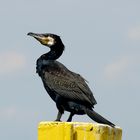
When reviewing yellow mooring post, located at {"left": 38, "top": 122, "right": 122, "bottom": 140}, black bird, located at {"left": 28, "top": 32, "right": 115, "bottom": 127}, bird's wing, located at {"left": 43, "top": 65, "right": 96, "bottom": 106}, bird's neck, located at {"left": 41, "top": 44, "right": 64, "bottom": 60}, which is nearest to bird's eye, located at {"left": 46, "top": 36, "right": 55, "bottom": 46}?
black bird, located at {"left": 28, "top": 32, "right": 115, "bottom": 127}

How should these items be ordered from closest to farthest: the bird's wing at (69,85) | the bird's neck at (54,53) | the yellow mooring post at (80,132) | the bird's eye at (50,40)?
1. the yellow mooring post at (80,132)
2. the bird's wing at (69,85)
3. the bird's eye at (50,40)
4. the bird's neck at (54,53)

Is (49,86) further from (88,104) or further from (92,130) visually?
(92,130)

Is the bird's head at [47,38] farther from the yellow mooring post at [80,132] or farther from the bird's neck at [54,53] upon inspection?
the yellow mooring post at [80,132]

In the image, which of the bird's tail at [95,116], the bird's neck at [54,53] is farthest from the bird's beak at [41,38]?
the bird's tail at [95,116]

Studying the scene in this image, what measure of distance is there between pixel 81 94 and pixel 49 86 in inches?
34.3

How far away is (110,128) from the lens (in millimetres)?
5914

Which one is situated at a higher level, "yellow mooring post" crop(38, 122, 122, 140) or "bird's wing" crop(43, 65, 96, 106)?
"bird's wing" crop(43, 65, 96, 106)

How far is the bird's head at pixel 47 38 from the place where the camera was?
9.66 m

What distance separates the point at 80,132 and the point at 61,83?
4.02 meters

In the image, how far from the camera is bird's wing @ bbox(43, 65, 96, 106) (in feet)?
30.0

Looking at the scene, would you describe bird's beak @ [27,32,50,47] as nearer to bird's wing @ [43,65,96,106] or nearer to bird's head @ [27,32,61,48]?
bird's head @ [27,32,61,48]

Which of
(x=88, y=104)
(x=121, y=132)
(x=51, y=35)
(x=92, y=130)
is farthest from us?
(x=51, y=35)

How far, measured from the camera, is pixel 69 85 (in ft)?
31.1

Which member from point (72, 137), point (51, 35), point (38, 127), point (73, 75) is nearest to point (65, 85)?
point (73, 75)
